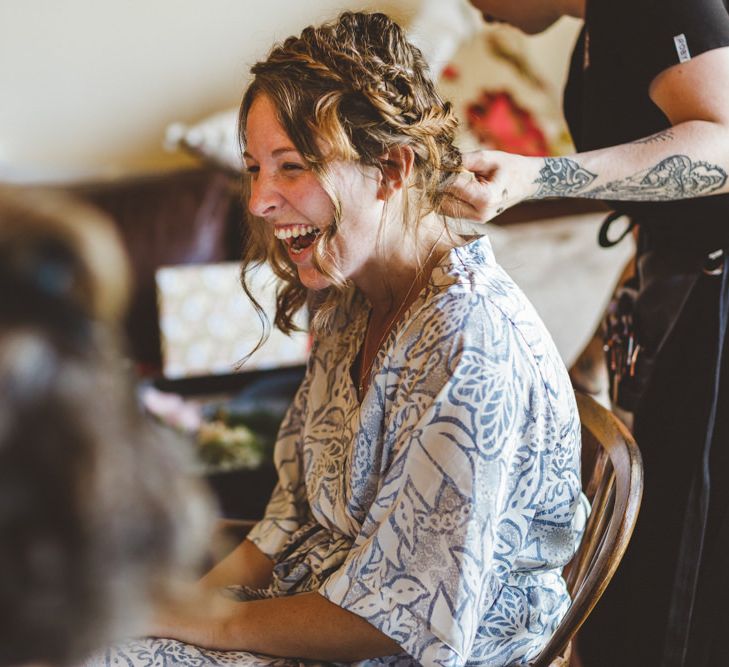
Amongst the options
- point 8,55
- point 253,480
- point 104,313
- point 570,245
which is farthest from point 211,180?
point 104,313

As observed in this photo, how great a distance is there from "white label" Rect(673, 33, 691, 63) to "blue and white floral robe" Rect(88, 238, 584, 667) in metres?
0.39

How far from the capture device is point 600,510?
3.68ft

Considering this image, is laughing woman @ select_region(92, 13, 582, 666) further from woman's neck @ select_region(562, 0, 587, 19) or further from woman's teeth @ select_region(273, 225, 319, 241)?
woman's neck @ select_region(562, 0, 587, 19)

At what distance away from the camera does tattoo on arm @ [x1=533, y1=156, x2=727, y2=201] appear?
1.20 metres

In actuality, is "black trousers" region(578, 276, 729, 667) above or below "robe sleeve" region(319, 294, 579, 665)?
below

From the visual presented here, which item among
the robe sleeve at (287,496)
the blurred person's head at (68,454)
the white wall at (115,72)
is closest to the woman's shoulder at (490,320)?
the robe sleeve at (287,496)

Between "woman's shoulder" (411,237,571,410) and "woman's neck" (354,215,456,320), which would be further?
"woman's neck" (354,215,456,320)

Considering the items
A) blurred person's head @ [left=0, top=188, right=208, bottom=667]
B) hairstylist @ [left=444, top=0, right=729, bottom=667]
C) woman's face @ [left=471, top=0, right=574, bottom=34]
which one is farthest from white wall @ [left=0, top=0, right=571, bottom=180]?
blurred person's head @ [left=0, top=188, right=208, bottom=667]

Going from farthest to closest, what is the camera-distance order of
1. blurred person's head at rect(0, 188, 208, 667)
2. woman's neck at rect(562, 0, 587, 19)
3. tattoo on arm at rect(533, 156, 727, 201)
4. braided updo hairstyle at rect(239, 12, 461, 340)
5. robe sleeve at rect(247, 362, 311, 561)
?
woman's neck at rect(562, 0, 587, 19)
robe sleeve at rect(247, 362, 311, 561)
tattoo on arm at rect(533, 156, 727, 201)
braided updo hairstyle at rect(239, 12, 461, 340)
blurred person's head at rect(0, 188, 208, 667)

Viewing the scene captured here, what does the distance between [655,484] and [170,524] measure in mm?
1095

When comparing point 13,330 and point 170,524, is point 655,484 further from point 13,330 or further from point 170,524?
point 13,330

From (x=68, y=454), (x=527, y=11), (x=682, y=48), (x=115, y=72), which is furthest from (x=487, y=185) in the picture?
(x=115, y=72)

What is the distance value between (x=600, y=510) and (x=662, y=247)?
524 millimetres

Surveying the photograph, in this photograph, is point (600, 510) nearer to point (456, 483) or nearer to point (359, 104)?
point (456, 483)
